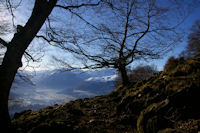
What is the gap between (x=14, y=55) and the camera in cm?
230

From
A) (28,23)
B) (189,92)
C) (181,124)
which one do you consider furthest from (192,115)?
(28,23)

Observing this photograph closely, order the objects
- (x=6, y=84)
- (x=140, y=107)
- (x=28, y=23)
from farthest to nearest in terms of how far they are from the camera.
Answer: (x=140, y=107) → (x=28, y=23) → (x=6, y=84)

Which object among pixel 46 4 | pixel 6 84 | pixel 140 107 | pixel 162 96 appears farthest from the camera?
pixel 140 107

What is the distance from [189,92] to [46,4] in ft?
14.4

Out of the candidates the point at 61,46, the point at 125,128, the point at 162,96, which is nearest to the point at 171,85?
the point at 162,96

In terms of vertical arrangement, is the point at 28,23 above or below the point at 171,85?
above

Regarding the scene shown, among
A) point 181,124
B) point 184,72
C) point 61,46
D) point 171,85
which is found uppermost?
point 61,46

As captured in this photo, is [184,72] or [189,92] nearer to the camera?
[189,92]

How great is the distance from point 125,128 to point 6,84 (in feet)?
10.2

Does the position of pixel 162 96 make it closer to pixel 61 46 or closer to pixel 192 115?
pixel 192 115

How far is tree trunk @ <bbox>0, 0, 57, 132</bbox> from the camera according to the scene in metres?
2.20

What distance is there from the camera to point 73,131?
2.60 meters

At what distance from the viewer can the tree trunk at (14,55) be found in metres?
2.20

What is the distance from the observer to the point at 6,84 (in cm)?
221
